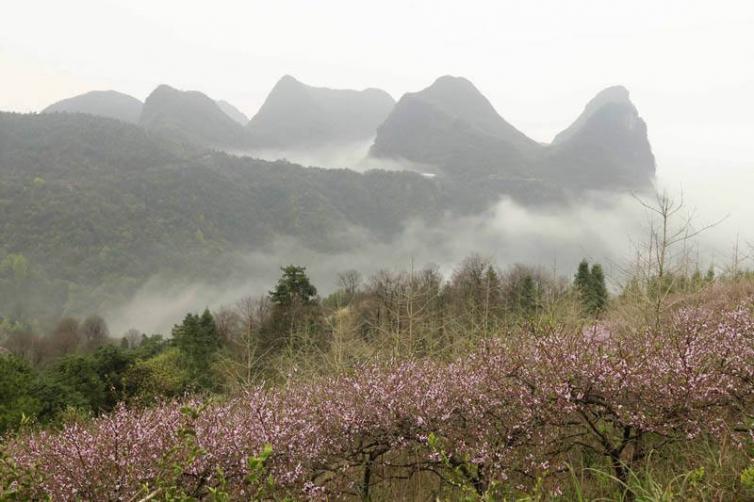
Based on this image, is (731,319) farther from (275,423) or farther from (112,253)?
(112,253)

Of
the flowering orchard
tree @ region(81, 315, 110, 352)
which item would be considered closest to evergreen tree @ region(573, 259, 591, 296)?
the flowering orchard

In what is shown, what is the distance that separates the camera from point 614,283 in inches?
593


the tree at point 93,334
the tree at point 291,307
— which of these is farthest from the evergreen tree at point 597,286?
the tree at point 93,334

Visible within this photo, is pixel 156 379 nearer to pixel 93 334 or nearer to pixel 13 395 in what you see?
pixel 13 395

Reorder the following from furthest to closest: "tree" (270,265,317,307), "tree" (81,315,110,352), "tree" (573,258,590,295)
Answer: "tree" (81,315,110,352)
"tree" (573,258,590,295)
"tree" (270,265,317,307)

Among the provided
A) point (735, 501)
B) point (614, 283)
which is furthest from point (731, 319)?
point (614, 283)

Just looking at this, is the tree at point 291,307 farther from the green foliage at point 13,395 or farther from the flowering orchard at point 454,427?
the flowering orchard at point 454,427

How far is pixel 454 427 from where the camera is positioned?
5.09 metres

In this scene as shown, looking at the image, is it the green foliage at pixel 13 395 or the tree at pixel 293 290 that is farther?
the tree at pixel 293 290

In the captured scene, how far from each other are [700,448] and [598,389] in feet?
4.71

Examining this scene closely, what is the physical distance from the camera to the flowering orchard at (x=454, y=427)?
430 centimetres

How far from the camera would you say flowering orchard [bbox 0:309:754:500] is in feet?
14.1

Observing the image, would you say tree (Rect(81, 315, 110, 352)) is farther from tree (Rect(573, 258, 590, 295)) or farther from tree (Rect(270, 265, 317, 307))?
tree (Rect(573, 258, 590, 295))

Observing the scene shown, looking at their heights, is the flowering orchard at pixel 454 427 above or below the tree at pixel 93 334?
above
